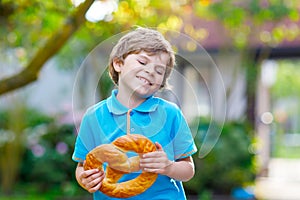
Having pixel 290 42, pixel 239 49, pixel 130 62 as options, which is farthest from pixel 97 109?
pixel 290 42

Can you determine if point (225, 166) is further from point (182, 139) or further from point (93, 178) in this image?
point (93, 178)

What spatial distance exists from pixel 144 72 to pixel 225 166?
7.49 meters

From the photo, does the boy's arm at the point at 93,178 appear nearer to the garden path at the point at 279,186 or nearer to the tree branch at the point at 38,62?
the tree branch at the point at 38,62

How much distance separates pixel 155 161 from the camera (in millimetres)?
2443

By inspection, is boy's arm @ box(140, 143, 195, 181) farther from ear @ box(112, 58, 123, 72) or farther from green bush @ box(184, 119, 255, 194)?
green bush @ box(184, 119, 255, 194)

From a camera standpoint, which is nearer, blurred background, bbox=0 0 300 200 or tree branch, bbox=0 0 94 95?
tree branch, bbox=0 0 94 95

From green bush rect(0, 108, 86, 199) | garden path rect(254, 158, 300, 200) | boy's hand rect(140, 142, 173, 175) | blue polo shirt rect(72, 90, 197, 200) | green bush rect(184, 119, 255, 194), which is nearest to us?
boy's hand rect(140, 142, 173, 175)

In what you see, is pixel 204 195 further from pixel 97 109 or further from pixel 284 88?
pixel 284 88

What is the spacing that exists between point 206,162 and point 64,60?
2.91 m

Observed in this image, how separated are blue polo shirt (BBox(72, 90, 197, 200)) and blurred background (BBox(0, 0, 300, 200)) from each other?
178 cm

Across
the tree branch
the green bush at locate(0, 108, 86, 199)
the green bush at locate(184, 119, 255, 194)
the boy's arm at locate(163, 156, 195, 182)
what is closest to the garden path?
the green bush at locate(184, 119, 255, 194)

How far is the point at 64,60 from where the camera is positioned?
35.5 ft

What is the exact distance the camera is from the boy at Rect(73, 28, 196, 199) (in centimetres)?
249

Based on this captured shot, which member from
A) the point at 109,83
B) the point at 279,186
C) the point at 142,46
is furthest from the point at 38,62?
the point at 279,186
